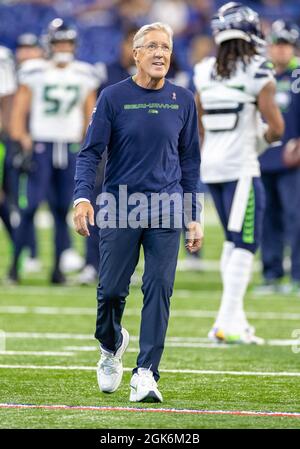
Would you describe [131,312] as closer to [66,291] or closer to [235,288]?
[66,291]

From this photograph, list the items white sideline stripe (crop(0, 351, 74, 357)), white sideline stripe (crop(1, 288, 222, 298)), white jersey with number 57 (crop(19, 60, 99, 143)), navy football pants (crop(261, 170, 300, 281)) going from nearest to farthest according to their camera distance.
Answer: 1. white sideline stripe (crop(0, 351, 74, 357))
2. white sideline stripe (crop(1, 288, 222, 298))
3. navy football pants (crop(261, 170, 300, 281))
4. white jersey with number 57 (crop(19, 60, 99, 143))

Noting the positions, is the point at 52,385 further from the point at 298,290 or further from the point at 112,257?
the point at 298,290

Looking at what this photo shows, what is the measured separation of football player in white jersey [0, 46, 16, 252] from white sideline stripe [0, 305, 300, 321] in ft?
8.61

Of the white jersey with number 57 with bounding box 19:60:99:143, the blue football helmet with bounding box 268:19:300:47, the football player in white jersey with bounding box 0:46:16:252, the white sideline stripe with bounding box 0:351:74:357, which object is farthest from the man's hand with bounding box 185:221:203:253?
the football player in white jersey with bounding box 0:46:16:252

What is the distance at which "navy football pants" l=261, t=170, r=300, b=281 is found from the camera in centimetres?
1301

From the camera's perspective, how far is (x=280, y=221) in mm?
Answer: 13383

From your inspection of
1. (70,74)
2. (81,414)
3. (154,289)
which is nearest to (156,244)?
(154,289)

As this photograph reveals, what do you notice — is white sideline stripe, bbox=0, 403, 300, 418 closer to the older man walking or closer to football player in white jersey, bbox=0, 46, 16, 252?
the older man walking

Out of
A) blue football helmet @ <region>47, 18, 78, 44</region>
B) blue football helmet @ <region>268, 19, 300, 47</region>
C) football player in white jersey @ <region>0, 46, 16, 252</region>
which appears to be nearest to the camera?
blue football helmet @ <region>268, 19, 300, 47</region>

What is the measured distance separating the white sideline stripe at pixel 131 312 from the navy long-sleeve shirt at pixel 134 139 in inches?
158

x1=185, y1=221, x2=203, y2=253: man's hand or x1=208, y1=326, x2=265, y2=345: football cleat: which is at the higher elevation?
x1=185, y1=221, x2=203, y2=253: man's hand

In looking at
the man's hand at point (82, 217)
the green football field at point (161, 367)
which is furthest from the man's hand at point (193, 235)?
the green football field at point (161, 367)

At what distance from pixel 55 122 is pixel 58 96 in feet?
0.85

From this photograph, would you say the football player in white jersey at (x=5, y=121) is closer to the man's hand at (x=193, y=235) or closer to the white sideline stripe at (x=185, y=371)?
the white sideline stripe at (x=185, y=371)
